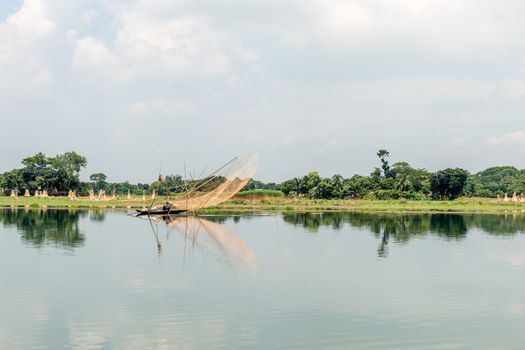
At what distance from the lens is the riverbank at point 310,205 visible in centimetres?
5897

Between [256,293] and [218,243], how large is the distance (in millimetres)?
11154

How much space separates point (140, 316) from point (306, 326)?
329 centimetres

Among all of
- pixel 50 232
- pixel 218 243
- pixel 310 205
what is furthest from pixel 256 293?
Result: pixel 310 205

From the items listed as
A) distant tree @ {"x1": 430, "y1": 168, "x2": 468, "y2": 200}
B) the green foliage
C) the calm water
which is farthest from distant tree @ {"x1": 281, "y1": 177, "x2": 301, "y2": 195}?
the calm water

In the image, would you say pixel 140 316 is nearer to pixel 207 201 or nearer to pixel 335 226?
pixel 335 226

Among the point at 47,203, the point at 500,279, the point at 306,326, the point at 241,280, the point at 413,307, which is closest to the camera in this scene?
the point at 306,326

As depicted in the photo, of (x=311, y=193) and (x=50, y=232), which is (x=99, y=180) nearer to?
(x=311, y=193)

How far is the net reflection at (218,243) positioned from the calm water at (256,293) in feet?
0.29

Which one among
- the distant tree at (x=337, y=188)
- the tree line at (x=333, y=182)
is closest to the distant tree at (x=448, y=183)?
the tree line at (x=333, y=182)

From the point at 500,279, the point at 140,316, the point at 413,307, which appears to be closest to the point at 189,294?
the point at 140,316

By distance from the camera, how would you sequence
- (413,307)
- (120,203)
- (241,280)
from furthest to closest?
1. (120,203)
2. (241,280)
3. (413,307)

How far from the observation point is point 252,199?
2761 inches

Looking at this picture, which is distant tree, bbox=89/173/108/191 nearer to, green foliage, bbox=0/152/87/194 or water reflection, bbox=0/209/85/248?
green foliage, bbox=0/152/87/194

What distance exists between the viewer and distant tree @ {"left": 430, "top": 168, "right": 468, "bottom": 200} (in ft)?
247
